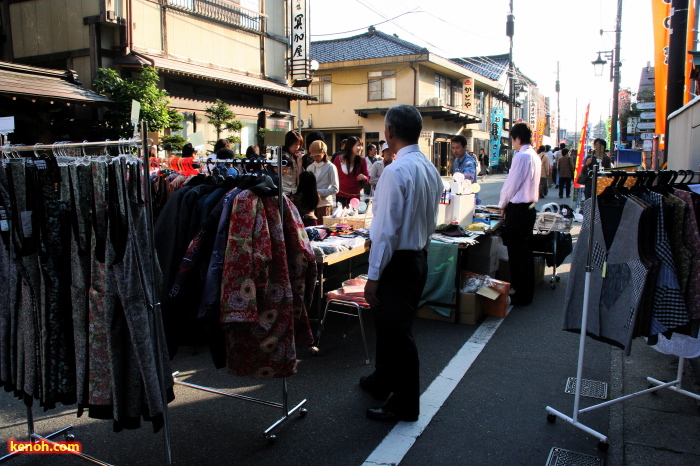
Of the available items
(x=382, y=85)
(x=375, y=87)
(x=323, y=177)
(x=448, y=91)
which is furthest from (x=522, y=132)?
(x=448, y=91)

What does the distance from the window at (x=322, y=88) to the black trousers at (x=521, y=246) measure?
24640mm

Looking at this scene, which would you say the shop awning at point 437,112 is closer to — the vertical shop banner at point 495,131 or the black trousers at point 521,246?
the vertical shop banner at point 495,131

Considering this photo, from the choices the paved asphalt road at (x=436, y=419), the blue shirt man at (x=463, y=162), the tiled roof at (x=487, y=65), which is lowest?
the paved asphalt road at (x=436, y=419)

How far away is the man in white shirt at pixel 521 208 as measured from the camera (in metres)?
5.73

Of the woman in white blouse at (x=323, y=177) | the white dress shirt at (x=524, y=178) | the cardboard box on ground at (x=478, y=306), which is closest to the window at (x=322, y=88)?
the woman in white blouse at (x=323, y=177)

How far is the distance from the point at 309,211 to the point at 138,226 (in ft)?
11.5

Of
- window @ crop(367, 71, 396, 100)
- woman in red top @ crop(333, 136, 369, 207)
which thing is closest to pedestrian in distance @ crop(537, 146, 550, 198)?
woman in red top @ crop(333, 136, 369, 207)

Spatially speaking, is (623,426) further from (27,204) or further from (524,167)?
(27,204)

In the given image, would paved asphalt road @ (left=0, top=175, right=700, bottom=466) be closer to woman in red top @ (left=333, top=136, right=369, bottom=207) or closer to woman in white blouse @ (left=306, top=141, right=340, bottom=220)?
woman in white blouse @ (left=306, top=141, right=340, bottom=220)

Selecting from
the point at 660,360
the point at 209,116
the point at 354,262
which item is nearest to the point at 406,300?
the point at 660,360

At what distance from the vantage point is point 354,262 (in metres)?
6.20

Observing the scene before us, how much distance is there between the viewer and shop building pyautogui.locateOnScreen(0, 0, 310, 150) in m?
11.8

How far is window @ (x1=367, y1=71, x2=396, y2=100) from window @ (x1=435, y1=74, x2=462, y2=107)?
3150 millimetres

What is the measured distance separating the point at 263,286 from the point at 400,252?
2.87 ft
